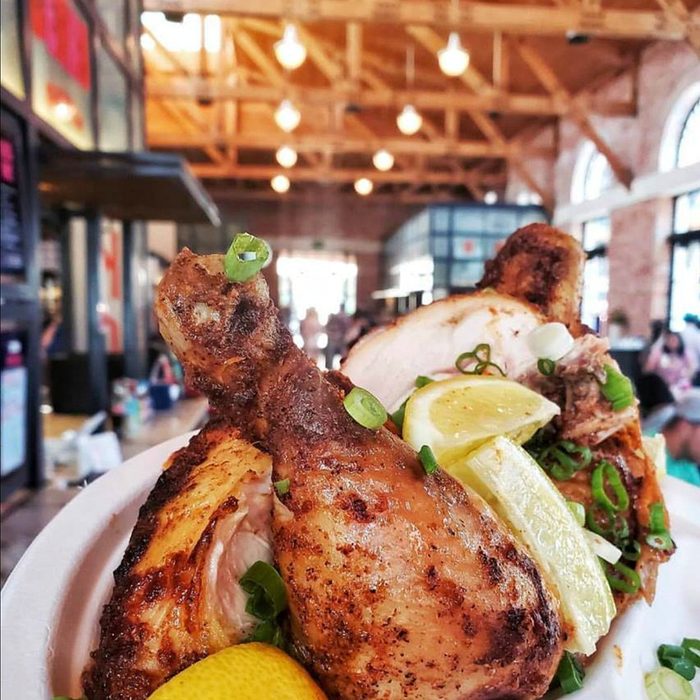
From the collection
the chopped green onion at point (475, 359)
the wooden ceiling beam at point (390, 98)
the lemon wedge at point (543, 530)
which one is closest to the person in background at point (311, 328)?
the wooden ceiling beam at point (390, 98)

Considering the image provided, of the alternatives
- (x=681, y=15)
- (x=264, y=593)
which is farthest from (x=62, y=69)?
(x=681, y=15)

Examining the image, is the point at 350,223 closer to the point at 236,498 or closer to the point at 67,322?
the point at 67,322

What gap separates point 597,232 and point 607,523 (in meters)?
10.9

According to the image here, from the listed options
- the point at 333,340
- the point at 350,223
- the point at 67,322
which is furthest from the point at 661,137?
the point at 350,223

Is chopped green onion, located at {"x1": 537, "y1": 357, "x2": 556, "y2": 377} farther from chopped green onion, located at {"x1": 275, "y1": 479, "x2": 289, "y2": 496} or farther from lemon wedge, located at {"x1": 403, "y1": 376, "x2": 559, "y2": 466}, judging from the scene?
chopped green onion, located at {"x1": 275, "y1": 479, "x2": 289, "y2": 496}

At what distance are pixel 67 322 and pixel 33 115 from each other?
2294mm

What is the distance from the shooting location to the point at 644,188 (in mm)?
9078

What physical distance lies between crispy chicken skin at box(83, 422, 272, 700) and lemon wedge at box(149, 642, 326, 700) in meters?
0.05

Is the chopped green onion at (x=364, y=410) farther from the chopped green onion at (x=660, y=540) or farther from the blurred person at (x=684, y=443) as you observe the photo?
the blurred person at (x=684, y=443)

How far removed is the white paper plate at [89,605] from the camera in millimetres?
558

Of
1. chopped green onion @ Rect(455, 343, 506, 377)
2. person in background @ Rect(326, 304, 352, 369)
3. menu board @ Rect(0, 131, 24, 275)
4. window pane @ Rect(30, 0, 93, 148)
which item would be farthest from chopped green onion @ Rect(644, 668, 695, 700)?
person in background @ Rect(326, 304, 352, 369)

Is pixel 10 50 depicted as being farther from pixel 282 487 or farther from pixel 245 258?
pixel 282 487

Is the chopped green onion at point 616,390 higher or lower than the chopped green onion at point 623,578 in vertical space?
higher

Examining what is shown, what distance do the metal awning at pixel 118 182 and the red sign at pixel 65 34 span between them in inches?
26.3
